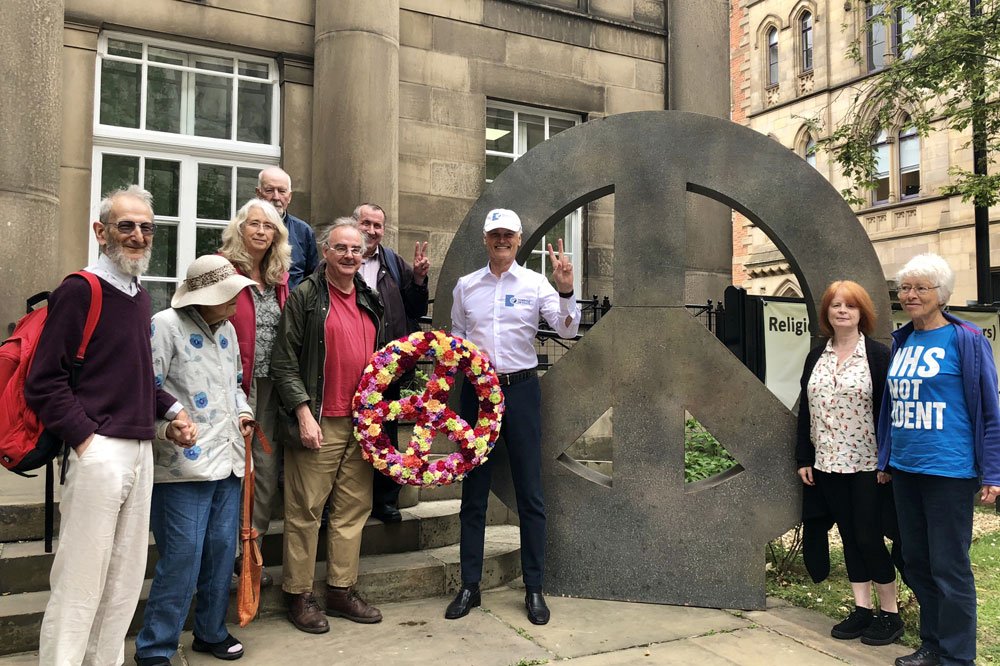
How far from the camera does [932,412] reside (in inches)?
147

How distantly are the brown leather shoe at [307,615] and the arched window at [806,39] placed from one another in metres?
33.5

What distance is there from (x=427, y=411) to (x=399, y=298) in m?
0.83

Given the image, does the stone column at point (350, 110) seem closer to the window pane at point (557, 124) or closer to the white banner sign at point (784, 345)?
the window pane at point (557, 124)

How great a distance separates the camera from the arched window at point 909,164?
27.2m

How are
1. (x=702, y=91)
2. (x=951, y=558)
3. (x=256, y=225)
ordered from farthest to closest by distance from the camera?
(x=702, y=91)
(x=256, y=225)
(x=951, y=558)

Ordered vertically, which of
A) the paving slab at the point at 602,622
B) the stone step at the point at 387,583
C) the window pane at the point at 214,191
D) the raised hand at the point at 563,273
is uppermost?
the window pane at the point at 214,191

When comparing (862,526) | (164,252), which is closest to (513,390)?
(862,526)

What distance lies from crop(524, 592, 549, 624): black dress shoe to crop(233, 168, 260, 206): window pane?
17.5 ft

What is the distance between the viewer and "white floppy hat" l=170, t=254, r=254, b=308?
3518 mm

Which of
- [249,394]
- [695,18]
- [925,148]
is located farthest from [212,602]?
[925,148]

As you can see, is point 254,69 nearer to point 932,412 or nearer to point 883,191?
point 932,412

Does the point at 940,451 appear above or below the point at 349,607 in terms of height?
above

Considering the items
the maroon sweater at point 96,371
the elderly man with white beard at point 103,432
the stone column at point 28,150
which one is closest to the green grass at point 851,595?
the elderly man with white beard at point 103,432

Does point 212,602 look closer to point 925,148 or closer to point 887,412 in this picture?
point 887,412
